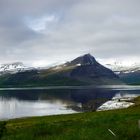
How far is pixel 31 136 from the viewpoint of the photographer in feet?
104

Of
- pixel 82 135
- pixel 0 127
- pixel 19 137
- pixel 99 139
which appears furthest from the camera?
pixel 0 127

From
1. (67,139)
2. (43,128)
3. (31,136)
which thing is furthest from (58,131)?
(67,139)

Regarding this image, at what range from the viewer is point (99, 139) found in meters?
27.7

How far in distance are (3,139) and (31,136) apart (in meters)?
2.35

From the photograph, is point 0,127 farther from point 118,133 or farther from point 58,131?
point 118,133

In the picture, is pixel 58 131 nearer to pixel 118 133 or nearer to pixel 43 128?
pixel 43 128

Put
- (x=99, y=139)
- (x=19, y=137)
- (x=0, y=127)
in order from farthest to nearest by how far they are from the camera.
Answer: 1. (x=0, y=127)
2. (x=19, y=137)
3. (x=99, y=139)

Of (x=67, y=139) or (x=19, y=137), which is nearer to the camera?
(x=67, y=139)

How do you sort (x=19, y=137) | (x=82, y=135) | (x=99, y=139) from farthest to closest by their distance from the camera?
1. (x=19, y=137)
2. (x=82, y=135)
3. (x=99, y=139)

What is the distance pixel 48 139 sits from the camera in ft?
95.8

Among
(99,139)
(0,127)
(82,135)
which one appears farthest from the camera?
(0,127)

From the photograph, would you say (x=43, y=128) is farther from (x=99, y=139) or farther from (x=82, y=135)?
(x=99, y=139)

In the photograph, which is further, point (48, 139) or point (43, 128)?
point (43, 128)

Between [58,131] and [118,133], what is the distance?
7.50 meters
